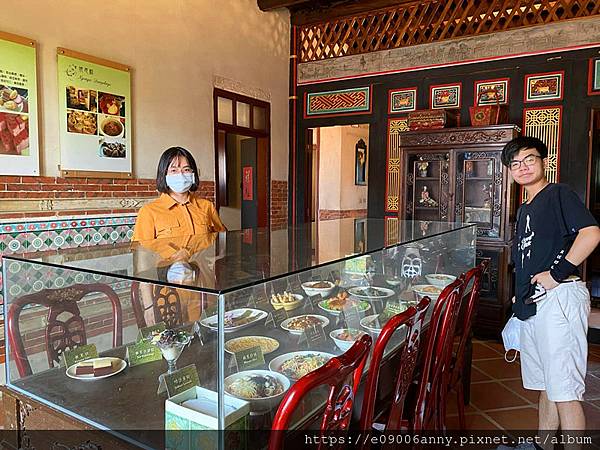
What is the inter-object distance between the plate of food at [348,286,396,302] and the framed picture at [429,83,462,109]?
10.8ft

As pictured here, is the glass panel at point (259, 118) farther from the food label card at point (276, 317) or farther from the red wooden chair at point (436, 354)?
the food label card at point (276, 317)

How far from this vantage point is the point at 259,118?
5.41 m

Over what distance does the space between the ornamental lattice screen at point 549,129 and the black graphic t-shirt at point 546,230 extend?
2484 mm

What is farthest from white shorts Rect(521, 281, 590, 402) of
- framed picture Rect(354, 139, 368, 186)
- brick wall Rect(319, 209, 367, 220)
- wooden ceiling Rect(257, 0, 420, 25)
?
framed picture Rect(354, 139, 368, 186)

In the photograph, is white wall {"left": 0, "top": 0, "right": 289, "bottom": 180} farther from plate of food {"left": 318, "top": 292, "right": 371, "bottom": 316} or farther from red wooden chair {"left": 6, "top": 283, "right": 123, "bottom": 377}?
plate of food {"left": 318, "top": 292, "right": 371, "bottom": 316}

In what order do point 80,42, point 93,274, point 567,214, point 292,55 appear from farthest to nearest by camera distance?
point 292,55, point 80,42, point 567,214, point 93,274

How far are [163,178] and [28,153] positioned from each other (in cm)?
134

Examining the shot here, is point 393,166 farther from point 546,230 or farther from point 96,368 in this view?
point 96,368

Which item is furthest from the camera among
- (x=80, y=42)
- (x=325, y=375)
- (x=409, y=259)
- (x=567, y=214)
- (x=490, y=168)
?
(x=490, y=168)

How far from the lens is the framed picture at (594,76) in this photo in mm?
4070

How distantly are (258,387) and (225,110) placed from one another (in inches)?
164

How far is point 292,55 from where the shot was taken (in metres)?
5.75

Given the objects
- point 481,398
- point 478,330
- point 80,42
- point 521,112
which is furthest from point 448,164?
point 80,42

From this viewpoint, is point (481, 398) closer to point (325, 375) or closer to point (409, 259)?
point (409, 259)
